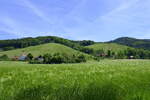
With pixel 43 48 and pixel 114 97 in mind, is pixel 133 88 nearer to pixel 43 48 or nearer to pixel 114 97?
pixel 114 97

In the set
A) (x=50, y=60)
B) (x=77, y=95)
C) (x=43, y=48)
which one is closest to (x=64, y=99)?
(x=77, y=95)

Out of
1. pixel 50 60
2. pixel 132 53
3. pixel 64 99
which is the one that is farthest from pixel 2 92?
pixel 132 53

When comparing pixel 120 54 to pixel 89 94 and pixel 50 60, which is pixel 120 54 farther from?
pixel 89 94

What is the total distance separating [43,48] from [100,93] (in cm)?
16235

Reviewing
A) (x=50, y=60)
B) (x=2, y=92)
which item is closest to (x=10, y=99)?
(x=2, y=92)

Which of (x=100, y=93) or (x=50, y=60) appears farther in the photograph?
(x=50, y=60)

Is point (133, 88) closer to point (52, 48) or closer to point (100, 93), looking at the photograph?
point (100, 93)

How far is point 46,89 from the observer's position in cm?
542

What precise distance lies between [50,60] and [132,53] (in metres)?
104

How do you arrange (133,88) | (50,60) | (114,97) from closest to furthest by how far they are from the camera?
(114,97)
(133,88)
(50,60)

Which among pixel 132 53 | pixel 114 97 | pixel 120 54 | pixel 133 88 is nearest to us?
pixel 114 97

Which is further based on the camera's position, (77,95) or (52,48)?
(52,48)

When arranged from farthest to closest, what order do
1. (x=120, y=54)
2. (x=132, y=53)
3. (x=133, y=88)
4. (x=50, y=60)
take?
1. (x=132, y=53)
2. (x=120, y=54)
3. (x=50, y=60)
4. (x=133, y=88)

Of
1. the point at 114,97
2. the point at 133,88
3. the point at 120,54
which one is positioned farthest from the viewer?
the point at 120,54
